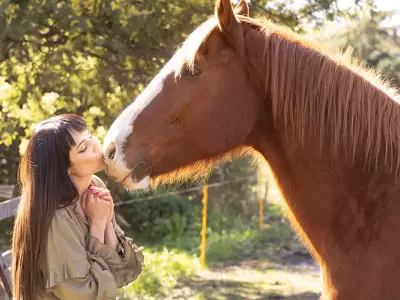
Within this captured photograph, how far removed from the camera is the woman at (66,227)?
1939 mm

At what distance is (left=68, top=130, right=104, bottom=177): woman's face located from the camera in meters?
2.08

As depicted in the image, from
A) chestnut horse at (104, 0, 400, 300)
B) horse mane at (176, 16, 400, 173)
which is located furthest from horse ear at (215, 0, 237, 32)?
horse mane at (176, 16, 400, 173)

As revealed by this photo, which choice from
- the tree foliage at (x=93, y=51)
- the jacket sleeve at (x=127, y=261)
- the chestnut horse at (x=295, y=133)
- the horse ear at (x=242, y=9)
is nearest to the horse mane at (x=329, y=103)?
the chestnut horse at (x=295, y=133)

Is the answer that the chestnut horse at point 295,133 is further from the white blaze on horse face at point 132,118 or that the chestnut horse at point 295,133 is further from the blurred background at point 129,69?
the blurred background at point 129,69

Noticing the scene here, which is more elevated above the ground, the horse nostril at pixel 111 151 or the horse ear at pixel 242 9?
the horse ear at pixel 242 9

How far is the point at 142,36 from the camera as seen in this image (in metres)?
5.96

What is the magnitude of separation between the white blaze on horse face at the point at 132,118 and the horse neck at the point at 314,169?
9.0 inches

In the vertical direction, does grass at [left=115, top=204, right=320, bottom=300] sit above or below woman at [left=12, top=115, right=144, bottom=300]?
below

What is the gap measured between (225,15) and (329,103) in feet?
1.69

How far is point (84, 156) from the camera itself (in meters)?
2.09

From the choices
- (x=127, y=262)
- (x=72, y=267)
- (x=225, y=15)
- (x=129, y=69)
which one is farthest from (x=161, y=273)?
(x=225, y=15)

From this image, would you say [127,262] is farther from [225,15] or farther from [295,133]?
[225,15]

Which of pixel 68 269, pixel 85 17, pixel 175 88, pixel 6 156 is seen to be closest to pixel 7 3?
pixel 85 17

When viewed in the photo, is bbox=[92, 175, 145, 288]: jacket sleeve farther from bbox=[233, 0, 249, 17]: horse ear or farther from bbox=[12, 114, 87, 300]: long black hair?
bbox=[233, 0, 249, 17]: horse ear
